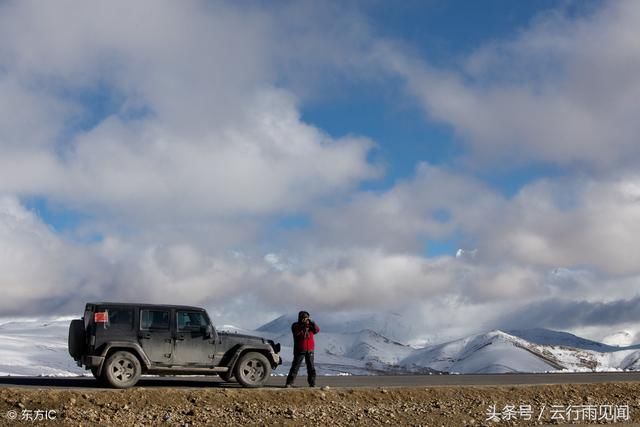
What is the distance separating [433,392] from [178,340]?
669 centimetres

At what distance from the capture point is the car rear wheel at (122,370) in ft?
58.4

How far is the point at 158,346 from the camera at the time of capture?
18.5m

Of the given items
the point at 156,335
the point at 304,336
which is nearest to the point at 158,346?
the point at 156,335

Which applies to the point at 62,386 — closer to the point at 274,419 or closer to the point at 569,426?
the point at 274,419

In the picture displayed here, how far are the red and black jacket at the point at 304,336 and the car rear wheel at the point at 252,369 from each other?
36.1 inches

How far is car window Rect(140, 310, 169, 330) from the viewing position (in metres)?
18.6

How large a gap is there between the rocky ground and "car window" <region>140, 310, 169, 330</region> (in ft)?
6.92

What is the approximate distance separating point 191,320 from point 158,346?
3.50 feet

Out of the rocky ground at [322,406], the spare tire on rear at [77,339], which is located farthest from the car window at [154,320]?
the rocky ground at [322,406]

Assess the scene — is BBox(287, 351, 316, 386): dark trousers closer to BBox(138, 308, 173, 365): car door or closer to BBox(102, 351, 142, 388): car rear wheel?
BBox(138, 308, 173, 365): car door

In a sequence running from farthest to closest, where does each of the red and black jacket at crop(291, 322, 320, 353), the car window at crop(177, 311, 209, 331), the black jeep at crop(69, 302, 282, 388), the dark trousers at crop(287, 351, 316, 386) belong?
the red and black jacket at crop(291, 322, 320, 353)
the dark trousers at crop(287, 351, 316, 386)
the car window at crop(177, 311, 209, 331)
the black jeep at crop(69, 302, 282, 388)

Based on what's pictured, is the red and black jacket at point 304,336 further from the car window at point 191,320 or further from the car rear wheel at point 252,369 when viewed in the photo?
the car window at point 191,320

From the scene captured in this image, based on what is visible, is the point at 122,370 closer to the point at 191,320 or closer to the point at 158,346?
the point at 158,346

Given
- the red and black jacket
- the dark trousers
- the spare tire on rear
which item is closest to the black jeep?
the spare tire on rear
